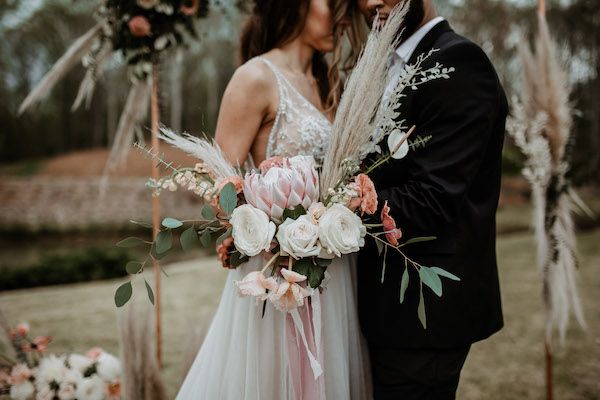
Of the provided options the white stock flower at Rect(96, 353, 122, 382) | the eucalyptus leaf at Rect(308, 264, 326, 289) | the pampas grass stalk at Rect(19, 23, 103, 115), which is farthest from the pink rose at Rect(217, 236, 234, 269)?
the pampas grass stalk at Rect(19, 23, 103, 115)

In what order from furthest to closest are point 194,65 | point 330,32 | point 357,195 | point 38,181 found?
point 194,65, point 38,181, point 330,32, point 357,195

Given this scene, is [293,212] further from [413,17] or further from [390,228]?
[413,17]

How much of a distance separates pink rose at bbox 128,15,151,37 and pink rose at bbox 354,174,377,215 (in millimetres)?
1683

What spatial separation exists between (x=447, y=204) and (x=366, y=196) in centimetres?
27

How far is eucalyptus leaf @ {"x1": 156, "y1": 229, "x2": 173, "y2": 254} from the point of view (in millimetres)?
1417

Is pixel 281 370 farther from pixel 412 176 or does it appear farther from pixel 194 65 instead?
pixel 194 65

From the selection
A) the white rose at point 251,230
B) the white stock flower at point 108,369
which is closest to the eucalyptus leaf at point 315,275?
the white rose at point 251,230

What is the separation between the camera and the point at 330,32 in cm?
213

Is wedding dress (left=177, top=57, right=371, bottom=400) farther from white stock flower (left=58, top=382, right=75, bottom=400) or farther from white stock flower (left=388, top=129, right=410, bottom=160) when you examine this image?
white stock flower (left=58, top=382, right=75, bottom=400)

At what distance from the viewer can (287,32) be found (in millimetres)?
2131

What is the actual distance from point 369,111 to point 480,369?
9.69 feet

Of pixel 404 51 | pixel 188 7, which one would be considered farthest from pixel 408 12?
pixel 188 7

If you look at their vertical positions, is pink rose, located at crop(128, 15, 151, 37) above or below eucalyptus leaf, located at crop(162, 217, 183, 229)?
above

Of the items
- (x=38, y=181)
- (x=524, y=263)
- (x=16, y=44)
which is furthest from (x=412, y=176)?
(x=16, y=44)
